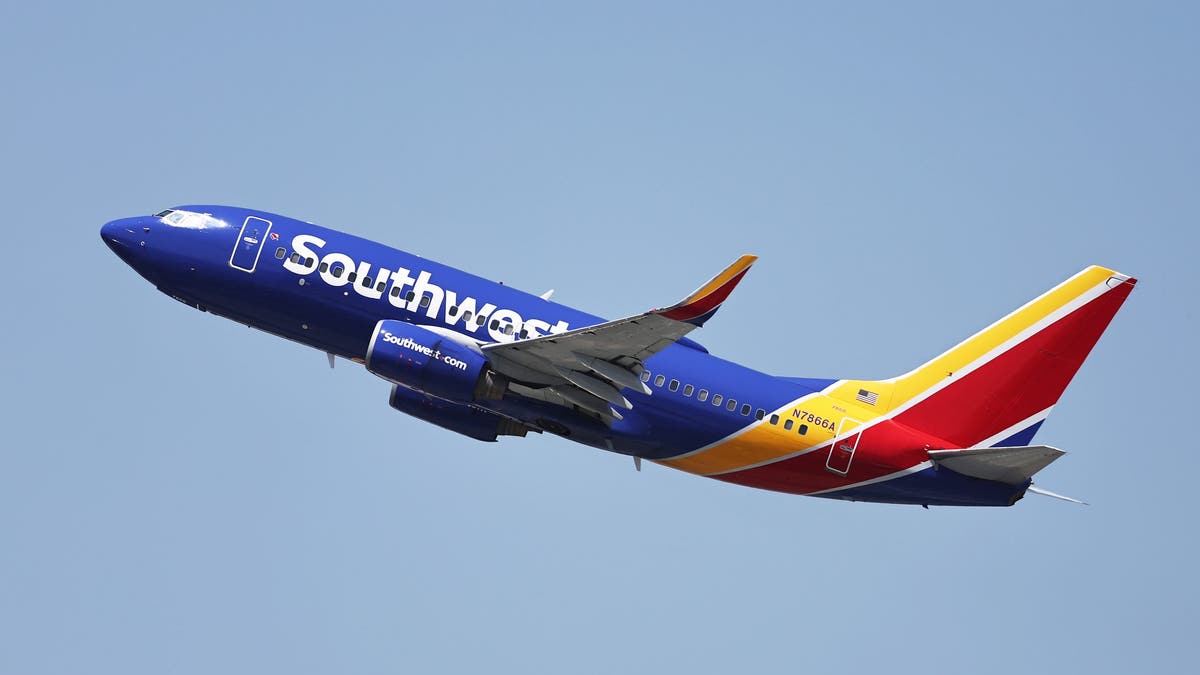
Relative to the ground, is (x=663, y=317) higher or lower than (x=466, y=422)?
higher

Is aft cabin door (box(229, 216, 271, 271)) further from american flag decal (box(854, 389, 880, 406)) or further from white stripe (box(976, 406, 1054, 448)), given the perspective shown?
white stripe (box(976, 406, 1054, 448))

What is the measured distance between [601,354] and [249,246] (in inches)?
484

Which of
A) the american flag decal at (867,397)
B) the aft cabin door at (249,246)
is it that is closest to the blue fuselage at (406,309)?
the aft cabin door at (249,246)

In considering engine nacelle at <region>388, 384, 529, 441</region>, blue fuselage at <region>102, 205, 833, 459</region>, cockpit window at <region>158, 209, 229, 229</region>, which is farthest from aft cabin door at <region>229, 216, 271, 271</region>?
engine nacelle at <region>388, 384, 529, 441</region>

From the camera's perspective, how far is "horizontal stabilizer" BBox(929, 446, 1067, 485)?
47438 mm

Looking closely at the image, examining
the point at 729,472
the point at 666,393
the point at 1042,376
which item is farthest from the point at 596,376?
the point at 1042,376

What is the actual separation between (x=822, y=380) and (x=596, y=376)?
8342 mm

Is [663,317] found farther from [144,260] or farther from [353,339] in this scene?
[144,260]

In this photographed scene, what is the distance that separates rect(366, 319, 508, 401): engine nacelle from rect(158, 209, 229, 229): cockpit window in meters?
7.66

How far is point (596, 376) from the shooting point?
4825 centimetres

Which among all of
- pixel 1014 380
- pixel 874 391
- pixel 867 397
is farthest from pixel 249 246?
pixel 1014 380

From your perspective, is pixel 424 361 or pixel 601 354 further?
pixel 424 361

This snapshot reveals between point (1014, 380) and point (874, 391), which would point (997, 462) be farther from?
point (874, 391)

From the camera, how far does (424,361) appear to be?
156 feet
